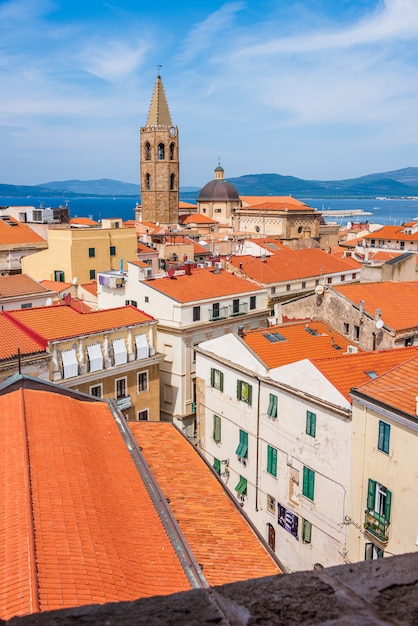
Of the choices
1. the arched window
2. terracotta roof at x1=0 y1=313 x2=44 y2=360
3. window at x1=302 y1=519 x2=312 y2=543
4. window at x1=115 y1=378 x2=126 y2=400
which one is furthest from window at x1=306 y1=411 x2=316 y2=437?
terracotta roof at x1=0 y1=313 x2=44 y2=360

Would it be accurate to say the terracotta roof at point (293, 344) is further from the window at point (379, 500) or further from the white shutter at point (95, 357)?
the window at point (379, 500)

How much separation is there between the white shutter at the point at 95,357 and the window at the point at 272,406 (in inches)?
350

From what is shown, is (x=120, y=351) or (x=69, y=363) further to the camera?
(x=120, y=351)

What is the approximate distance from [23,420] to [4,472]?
2.58 meters

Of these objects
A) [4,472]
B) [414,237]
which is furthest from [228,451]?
[414,237]

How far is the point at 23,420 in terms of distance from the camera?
15.1m

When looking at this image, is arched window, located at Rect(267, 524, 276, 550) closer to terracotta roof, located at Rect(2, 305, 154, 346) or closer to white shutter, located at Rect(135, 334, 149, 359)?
white shutter, located at Rect(135, 334, 149, 359)

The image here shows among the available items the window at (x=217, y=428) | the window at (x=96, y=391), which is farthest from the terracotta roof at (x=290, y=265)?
the window at (x=96, y=391)

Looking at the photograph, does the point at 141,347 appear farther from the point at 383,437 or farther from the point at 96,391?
the point at 383,437

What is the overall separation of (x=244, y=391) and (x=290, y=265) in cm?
2527

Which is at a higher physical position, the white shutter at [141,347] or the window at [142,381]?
the white shutter at [141,347]

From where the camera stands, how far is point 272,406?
75.8 feet

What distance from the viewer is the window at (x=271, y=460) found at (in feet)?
75.3

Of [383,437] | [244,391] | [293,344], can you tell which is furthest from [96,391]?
[383,437]
